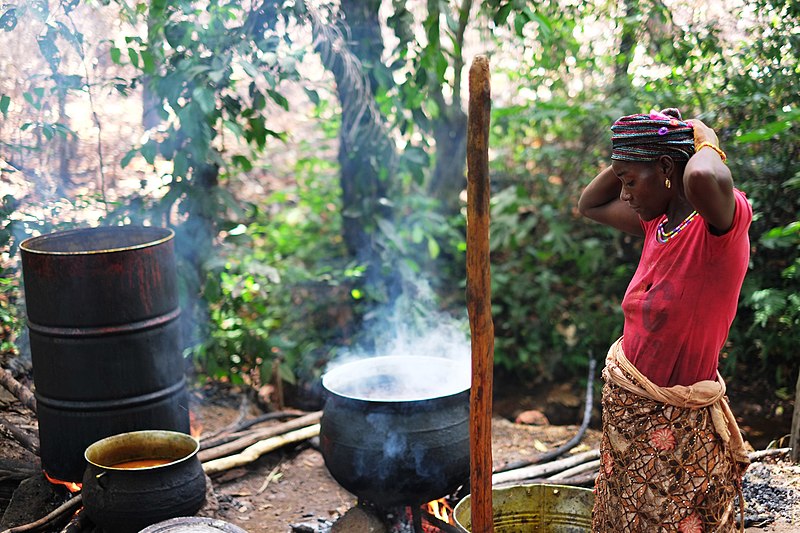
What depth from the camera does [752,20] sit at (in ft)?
19.8

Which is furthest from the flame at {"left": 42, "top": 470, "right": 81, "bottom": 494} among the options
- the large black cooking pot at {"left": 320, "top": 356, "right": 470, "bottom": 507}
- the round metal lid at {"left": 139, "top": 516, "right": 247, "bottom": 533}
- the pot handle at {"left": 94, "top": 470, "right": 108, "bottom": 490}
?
the large black cooking pot at {"left": 320, "top": 356, "right": 470, "bottom": 507}

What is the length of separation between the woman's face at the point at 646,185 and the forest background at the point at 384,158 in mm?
2387

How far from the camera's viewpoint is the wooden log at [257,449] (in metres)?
4.63

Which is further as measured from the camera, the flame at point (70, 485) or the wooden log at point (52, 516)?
the flame at point (70, 485)

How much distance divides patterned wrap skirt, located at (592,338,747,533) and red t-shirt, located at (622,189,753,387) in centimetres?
13

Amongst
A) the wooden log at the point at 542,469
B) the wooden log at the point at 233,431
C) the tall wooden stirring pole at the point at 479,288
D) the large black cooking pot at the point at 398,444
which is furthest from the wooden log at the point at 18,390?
the tall wooden stirring pole at the point at 479,288

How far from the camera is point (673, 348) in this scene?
2.54 meters

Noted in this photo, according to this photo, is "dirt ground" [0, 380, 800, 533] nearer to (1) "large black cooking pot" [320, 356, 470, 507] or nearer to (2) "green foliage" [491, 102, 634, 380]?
(1) "large black cooking pot" [320, 356, 470, 507]

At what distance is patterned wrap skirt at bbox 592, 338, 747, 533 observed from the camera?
8.44 ft

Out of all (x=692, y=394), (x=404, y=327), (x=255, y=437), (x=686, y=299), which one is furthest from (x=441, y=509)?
(x=404, y=327)

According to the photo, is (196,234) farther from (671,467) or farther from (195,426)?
(671,467)

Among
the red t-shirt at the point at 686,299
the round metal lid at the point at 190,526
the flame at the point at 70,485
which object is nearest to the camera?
the red t-shirt at the point at 686,299

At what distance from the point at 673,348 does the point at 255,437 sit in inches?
128

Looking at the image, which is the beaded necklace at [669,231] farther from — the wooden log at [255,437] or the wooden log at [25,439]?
the wooden log at [25,439]
